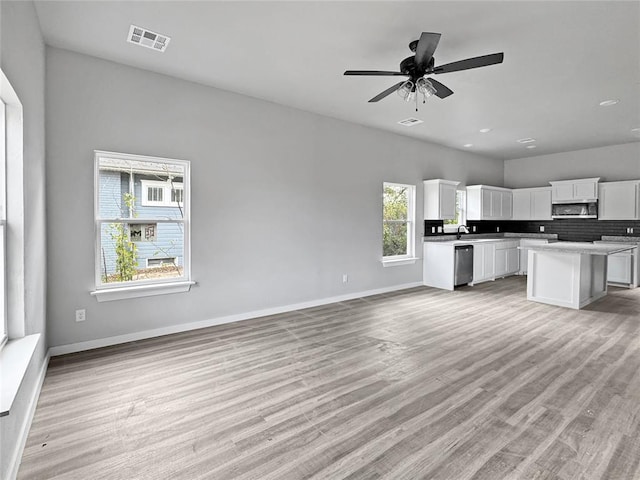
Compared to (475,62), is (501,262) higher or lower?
lower

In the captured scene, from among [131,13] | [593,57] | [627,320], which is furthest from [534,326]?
[131,13]

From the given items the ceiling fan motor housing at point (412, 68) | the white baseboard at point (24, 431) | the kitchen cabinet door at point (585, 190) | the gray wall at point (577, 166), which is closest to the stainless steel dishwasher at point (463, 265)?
the kitchen cabinet door at point (585, 190)

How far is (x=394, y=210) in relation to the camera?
6.59m

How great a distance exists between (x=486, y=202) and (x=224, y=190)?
637 cm

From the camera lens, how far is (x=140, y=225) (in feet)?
12.5

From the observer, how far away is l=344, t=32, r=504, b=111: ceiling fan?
Result: 2613mm

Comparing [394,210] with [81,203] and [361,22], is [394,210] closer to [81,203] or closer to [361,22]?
[361,22]

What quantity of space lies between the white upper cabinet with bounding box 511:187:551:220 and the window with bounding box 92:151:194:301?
323 inches

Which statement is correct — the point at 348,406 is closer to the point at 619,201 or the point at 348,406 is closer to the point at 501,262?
the point at 501,262

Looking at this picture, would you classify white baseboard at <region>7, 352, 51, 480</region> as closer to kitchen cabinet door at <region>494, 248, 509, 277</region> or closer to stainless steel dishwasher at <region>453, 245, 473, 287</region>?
stainless steel dishwasher at <region>453, 245, 473, 287</region>

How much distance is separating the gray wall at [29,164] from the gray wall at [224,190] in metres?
0.32

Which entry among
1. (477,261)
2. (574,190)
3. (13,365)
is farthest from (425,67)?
(574,190)

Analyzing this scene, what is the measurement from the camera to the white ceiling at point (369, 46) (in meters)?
2.71

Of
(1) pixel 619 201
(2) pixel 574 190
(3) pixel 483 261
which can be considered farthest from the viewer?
(2) pixel 574 190
